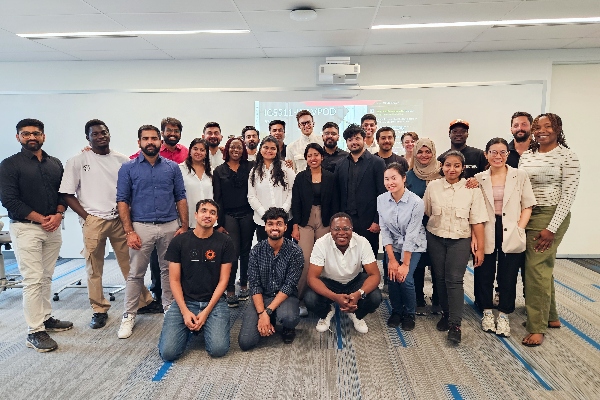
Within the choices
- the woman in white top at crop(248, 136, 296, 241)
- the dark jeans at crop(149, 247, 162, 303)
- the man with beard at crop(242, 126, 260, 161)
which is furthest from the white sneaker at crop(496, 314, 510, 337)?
the dark jeans at crop(149, 247, 162, 303)

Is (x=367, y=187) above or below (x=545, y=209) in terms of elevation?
above

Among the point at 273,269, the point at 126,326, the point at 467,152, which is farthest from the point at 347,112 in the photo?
the point at 126,326

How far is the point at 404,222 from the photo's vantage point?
2.72 m

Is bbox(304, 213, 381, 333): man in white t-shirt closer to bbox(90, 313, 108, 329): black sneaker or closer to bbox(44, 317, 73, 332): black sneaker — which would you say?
bbox(90, 313, 108, 329): black sneaker

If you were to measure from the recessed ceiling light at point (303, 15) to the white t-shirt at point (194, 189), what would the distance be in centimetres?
164

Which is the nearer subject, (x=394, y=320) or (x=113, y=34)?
(x=394, y=320)

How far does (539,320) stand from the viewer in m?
2.62

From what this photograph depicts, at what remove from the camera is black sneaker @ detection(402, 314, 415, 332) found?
2.86 m

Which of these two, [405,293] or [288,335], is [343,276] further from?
[288,335]

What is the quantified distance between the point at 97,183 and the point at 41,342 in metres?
1.18

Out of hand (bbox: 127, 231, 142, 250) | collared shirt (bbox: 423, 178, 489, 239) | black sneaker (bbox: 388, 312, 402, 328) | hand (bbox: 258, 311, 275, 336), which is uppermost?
collared shirt (bbox: 423, 178, 489, 239)

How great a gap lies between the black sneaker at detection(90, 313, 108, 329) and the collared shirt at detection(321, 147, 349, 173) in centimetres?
221

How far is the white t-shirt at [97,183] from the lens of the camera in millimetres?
2891

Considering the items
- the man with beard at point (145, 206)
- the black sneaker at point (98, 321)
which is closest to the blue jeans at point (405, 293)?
the man with beard at point (145, 206)
